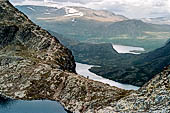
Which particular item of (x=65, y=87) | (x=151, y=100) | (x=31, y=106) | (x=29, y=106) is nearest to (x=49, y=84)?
(x=65, y=87)

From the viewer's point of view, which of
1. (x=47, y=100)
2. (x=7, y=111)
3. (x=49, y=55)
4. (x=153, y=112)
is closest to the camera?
(x=153, y=112)

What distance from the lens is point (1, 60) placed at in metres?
181

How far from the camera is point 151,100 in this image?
8500 centimetres

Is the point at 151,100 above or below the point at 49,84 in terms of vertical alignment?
above

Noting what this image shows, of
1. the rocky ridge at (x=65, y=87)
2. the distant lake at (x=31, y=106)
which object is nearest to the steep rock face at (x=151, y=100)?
the rocky ridge at (x=65, y=87)

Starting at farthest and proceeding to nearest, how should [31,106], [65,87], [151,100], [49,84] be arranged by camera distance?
[49,84], [65,87], [31,106], [151,100]

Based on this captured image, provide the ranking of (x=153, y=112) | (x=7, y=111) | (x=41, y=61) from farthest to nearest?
1. (x=41, y=61)
2. (x=7, y=111)
3. (x=153, y=112)

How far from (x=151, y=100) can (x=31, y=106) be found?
214 feet

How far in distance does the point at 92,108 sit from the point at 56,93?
32.5 metres

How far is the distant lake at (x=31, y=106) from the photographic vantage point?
403 feet

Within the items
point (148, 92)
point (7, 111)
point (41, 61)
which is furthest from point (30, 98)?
point (148, 92)

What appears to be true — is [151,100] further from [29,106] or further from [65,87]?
[29,106]

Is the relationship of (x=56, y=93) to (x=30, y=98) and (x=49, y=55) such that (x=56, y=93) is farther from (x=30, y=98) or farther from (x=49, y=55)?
(x=49, y=55)

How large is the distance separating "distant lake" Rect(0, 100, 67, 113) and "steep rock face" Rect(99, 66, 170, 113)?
3405cm
